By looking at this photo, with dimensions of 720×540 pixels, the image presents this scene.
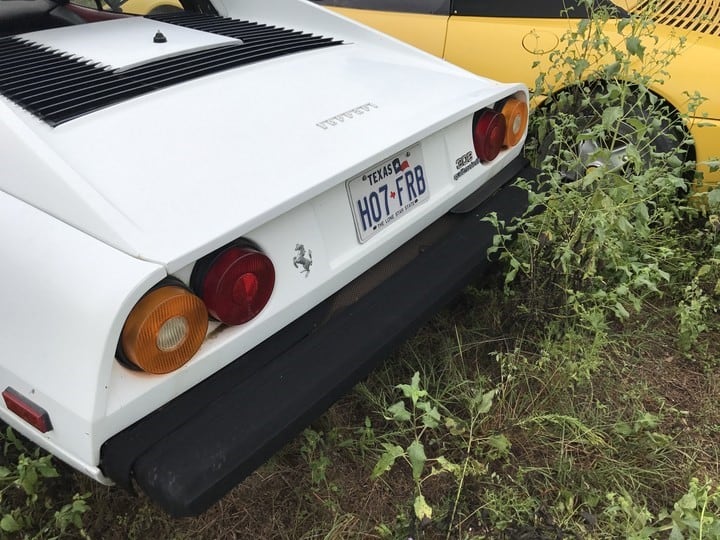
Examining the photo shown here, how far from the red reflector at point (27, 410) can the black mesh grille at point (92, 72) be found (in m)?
0.75

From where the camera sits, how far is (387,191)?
6.42 ft

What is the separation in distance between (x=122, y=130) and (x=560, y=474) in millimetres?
1793

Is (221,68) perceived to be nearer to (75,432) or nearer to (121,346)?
(121,346)

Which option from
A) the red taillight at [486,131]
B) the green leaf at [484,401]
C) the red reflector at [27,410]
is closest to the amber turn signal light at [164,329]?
the red reflector at [27,410]

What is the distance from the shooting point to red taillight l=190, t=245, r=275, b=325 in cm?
147

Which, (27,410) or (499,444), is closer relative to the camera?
(27,410)

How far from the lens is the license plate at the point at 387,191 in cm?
186

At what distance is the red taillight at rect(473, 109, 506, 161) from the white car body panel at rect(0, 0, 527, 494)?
2.9 inches

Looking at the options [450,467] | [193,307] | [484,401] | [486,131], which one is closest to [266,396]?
[193,307]

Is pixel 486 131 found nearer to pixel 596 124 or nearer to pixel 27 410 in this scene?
pixel 596 124

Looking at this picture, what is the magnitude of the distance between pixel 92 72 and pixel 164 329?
1.11 metres

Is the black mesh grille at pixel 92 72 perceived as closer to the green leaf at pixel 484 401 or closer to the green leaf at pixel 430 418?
the green leaf at pixel 430 418

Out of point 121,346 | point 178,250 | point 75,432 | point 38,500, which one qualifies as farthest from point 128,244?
point 38,500

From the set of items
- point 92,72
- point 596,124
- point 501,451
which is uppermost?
point 92,72
